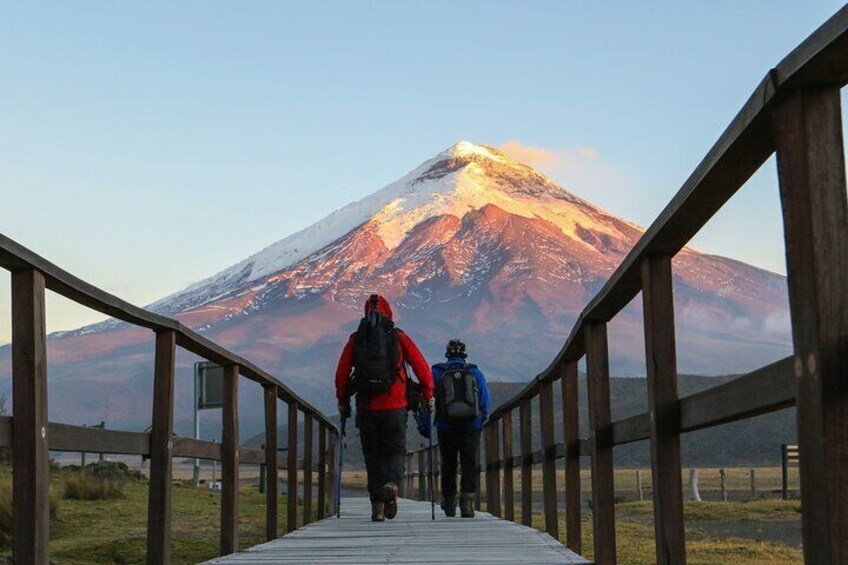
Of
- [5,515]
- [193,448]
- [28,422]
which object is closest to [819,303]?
[28,422]

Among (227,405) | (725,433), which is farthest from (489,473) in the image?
(725,433)

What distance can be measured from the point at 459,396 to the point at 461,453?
64cm

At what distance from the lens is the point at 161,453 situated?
540cm

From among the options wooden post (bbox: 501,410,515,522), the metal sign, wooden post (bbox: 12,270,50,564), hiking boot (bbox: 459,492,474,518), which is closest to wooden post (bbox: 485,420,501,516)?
wooden post (bbox: 501,410,515,522)

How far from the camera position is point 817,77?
2574 mm

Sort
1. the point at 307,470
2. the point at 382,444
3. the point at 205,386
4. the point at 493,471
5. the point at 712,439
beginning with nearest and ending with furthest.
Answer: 1. the point at 382,444
2. the point at 307,470
3. the point at 493,471
4. the point at 205,386
5. the point at 712,439

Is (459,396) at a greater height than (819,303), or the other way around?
(459,396)

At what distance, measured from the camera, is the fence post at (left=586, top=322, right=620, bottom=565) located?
18.4 feet

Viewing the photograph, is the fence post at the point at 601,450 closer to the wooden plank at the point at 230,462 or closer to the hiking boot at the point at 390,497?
the wooden plank at the point at 230,462

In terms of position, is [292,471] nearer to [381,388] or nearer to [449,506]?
[381,388]

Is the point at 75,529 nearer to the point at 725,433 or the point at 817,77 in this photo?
the point at 817,77

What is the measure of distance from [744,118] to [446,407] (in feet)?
27.3

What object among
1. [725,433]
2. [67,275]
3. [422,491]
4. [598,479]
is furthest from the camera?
[725,433]

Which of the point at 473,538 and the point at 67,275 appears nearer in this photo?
the point at 67,275
